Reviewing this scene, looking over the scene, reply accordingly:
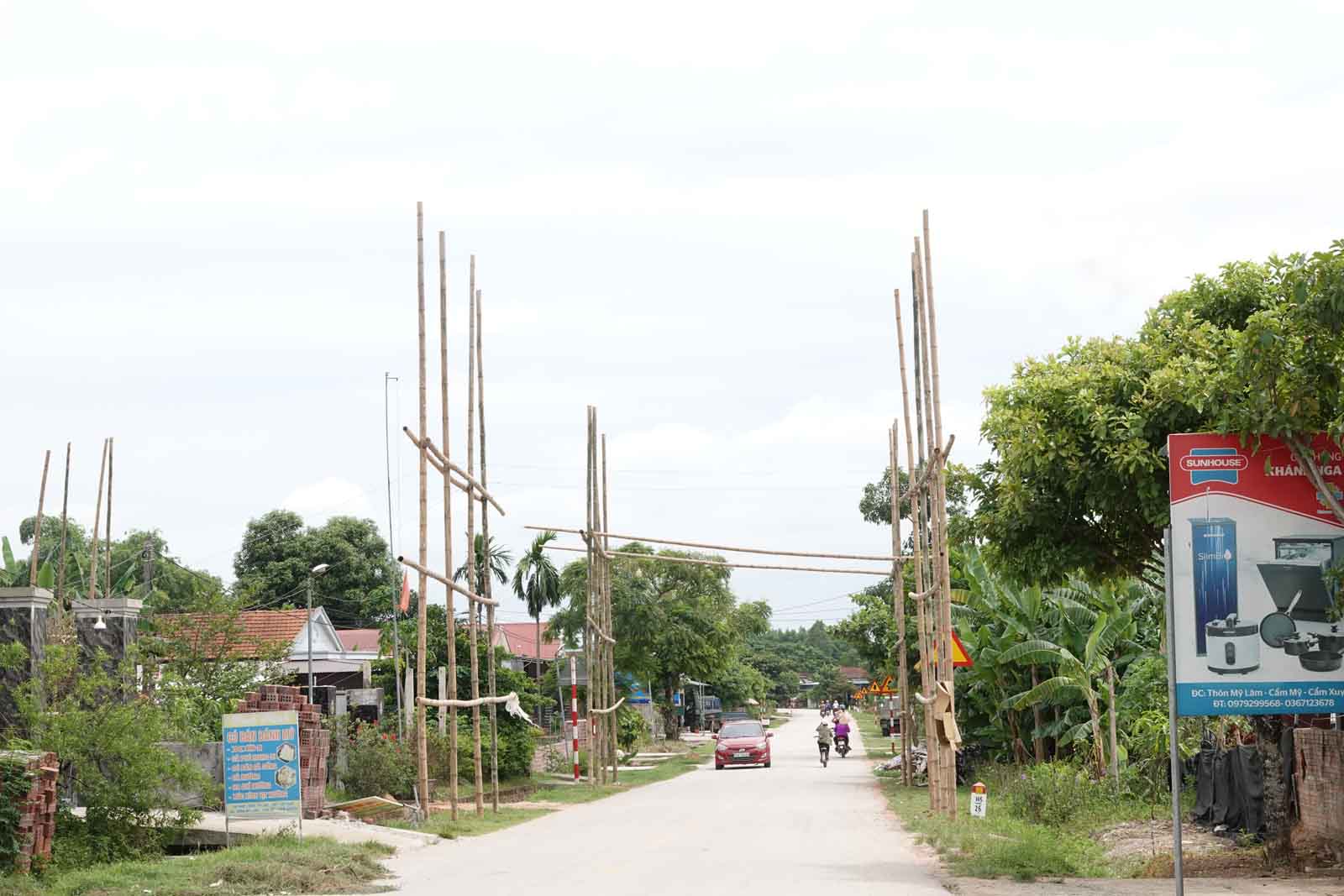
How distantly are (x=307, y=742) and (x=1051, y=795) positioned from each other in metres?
10.2

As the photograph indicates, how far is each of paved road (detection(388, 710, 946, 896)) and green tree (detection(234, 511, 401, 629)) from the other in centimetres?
4096

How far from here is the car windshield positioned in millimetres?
41625

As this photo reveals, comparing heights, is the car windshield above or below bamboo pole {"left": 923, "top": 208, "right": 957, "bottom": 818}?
below

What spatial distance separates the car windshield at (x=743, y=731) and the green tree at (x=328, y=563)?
2649 cm

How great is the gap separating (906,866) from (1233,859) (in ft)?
10.4

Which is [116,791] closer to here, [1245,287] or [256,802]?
[256,802]

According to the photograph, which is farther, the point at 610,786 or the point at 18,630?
the point at 610,786

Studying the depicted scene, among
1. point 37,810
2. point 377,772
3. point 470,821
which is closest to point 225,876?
point 37,810

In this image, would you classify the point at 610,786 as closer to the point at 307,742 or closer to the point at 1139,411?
the point at 307,742

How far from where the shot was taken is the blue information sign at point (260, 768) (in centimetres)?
1661

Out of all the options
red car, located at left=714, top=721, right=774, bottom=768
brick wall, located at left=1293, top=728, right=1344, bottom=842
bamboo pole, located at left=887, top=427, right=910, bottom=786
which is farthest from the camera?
red car, located at left=714, top=721, right=774, bottom=768

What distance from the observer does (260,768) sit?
16703mm

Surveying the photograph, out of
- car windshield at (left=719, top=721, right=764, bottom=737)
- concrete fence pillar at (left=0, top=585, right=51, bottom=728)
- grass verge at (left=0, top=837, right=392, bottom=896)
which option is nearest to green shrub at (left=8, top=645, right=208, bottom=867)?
grass verge at (left=0, top=837, right=392, bottom=896)

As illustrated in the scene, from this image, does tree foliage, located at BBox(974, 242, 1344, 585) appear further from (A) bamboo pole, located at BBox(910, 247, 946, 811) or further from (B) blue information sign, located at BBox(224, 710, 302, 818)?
(B) blue information sign, located at BBox(224, 710, 302, 818)
